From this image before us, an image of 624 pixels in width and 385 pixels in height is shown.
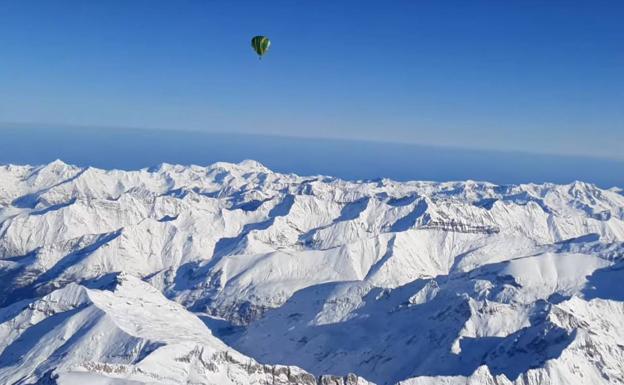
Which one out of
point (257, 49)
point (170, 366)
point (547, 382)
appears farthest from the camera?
point (547, 382)

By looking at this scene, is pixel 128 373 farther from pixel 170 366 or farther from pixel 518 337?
pixel 518 337

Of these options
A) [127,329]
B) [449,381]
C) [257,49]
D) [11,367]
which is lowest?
[11,367]

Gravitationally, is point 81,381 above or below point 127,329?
above

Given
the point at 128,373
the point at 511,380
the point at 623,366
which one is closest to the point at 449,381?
the point at 511,380

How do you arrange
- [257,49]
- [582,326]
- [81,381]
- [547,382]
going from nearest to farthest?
[81,381] → [257,49] → [547,382] → [582,326]

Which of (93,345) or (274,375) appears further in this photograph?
(93,345)

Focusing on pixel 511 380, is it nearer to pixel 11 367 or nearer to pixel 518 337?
pixel 518 337

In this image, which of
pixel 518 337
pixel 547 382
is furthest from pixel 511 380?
pixel 518 337
